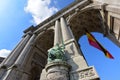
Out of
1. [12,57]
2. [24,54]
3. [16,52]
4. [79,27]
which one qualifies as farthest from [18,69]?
[79,27]

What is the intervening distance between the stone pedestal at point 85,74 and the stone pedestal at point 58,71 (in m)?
0.32

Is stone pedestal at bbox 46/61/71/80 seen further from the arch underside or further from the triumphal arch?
the arch underside

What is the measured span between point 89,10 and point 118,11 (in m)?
6.69

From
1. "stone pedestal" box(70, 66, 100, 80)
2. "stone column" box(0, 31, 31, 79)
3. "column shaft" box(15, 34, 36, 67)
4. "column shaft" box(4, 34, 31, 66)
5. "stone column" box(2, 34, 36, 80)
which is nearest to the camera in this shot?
"stone pedestal" box(70, 66, 100, 80)

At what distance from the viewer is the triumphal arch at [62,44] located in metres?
8.59

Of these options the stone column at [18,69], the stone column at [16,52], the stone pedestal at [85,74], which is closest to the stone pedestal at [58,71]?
the stone pedestal at [85,74]

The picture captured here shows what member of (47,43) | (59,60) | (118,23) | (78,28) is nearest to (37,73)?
(47,43)

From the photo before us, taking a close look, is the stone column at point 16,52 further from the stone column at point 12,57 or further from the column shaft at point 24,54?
the column shaft at point 24,54

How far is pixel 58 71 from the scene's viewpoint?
8242 millimetres

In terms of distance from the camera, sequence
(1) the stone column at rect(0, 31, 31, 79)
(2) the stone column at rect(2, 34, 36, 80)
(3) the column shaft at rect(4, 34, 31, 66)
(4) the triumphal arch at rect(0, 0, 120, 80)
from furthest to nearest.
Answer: (3) the column shaft at rect(4, 34, 31, 66), (1) the stone column at rect(0, 31, 31, 79), (2) the stone column at rect(2, 34, 36, 80), (4) the triumphal arch at rect(0, 0, 120, 80)

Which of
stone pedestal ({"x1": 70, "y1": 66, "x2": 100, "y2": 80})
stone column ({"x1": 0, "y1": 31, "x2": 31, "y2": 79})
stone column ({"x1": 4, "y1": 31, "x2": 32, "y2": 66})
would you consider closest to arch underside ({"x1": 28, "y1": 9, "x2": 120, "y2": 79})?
stone column ({"x1": 4, "y1": 31, "x2": 32, "y2": 66})

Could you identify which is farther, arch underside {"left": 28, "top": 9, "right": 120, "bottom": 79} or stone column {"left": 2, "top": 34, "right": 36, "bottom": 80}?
arch underside {"left": 28, "top": 9, "right": 120, "bottom": 79}

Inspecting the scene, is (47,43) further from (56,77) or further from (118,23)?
(56,77)

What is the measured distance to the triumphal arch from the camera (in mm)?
8591
